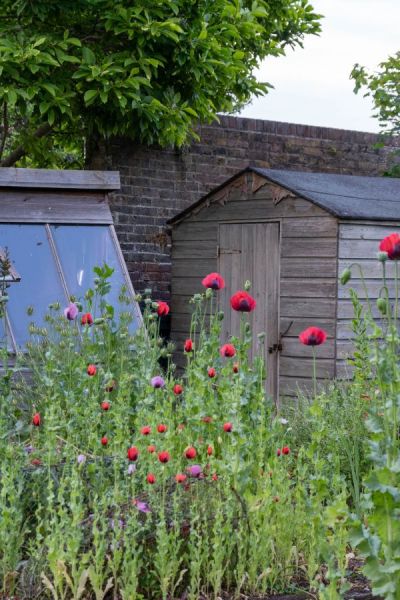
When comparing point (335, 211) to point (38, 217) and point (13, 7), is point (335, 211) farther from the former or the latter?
point (13, 7)

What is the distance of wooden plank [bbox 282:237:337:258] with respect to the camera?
404 inches

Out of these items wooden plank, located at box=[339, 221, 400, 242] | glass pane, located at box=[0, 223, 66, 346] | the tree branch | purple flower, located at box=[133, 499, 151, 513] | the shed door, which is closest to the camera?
purple flower, located at box=[133, 499, 151, 513]

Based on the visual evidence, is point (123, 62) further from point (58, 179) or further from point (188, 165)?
point (58, 179)

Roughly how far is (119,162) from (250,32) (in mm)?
2235

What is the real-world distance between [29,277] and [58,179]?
3.28 feet

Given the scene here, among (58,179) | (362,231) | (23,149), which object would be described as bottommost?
(362,231)

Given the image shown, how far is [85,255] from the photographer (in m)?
9.45

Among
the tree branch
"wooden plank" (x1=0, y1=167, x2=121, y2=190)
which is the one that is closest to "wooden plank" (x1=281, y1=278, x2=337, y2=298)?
"wooden plank" (x1=0, y1=167, x2=121, y2=190)

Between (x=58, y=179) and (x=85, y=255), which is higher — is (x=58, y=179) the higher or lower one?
the higher one

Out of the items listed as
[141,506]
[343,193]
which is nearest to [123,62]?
[343,193]

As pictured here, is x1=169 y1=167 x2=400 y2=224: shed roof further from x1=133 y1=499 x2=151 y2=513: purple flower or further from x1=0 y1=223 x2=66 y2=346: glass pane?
x1=133 y1=499 x2=151 y2=513: purple flower

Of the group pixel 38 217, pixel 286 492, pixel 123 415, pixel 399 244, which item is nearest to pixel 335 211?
pixel 38 217

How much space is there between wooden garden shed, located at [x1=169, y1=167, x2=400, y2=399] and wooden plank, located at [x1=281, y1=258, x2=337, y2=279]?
10mm

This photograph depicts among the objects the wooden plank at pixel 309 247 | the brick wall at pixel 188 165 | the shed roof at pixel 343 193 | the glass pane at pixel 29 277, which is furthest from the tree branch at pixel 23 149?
the glass pane at pixel 29 277
